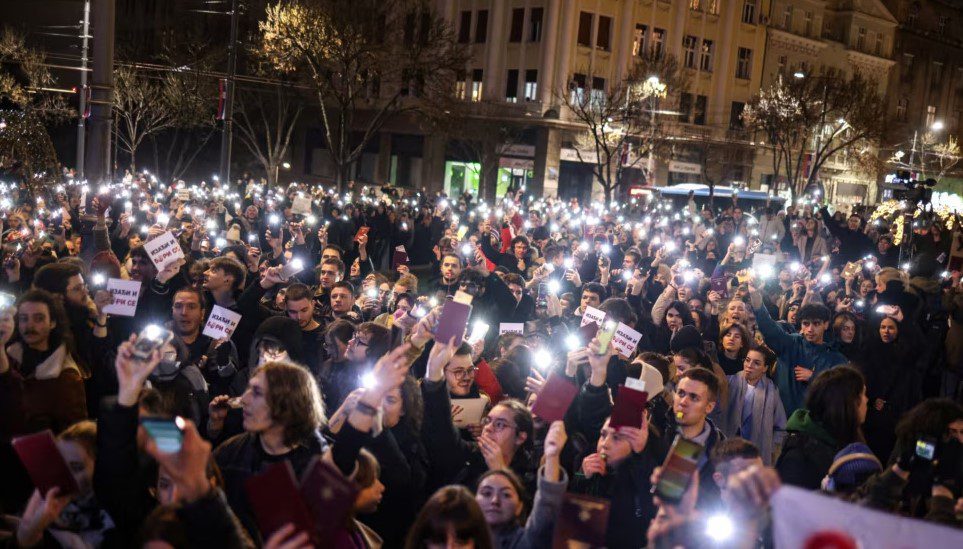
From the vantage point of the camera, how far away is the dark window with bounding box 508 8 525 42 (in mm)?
46344

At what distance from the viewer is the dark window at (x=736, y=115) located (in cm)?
5303

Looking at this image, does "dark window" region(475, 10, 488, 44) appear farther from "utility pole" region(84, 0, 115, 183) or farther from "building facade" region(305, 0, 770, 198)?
"utility pole" region(84, 0, 115, 183)

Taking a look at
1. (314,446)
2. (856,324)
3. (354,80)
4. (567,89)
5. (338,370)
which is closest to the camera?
(314,446)

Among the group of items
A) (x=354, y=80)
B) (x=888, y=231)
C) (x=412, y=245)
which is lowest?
(x=412, y=245)

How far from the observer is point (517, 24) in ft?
153

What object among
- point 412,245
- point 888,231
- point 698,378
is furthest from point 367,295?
point 888,231

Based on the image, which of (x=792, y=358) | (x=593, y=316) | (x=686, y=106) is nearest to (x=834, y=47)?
(x=686, y=106)

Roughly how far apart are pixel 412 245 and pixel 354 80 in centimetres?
1140

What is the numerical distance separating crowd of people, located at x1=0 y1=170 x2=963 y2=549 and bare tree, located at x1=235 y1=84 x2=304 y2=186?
34.7m

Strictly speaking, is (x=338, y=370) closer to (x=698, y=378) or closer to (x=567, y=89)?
(x=698, y=378)

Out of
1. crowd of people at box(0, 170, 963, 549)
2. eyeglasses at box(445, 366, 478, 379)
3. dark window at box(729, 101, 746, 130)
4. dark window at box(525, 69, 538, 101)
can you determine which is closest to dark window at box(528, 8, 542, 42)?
dark window at box(525, 69, 538, 101)

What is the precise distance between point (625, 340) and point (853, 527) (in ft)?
15.3

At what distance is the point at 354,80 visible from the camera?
29.3m

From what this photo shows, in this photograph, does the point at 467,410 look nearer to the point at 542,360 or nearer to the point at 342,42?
the point at 542,360
